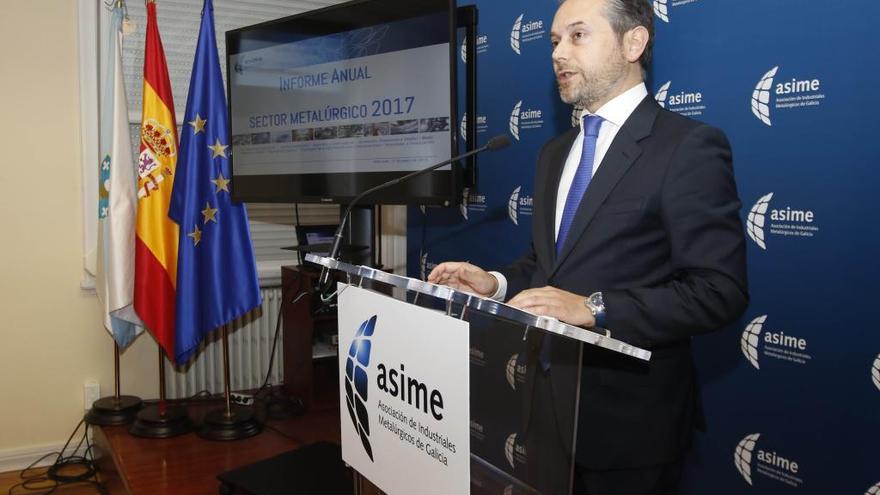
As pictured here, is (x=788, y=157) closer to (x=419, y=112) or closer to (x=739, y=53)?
(x=739, y=53)

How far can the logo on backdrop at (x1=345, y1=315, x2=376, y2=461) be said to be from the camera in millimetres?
1218

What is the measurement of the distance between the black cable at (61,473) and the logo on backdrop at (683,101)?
2.79m

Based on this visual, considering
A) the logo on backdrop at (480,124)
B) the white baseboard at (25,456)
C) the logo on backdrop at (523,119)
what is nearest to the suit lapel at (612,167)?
the logo on backdrop at (523,119)

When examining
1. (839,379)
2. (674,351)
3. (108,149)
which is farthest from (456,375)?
(108,149)

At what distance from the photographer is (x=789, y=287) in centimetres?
196

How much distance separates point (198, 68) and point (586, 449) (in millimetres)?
2335

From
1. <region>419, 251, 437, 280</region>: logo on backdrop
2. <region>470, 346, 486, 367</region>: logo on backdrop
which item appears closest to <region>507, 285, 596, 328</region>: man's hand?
<region>470, 346, 486, 367</region>: logo on backdrop

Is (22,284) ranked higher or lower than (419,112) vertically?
lower

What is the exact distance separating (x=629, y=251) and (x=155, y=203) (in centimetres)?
214

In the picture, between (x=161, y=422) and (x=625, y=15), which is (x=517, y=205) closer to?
(x=625, y=15)

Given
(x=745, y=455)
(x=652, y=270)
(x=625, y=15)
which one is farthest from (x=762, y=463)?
(x=625, y=15)

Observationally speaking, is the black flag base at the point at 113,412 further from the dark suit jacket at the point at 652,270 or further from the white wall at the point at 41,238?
the dark suit jacket at the point at 652,270

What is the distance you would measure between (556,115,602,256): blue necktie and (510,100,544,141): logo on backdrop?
121 cm

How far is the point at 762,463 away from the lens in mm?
2045
